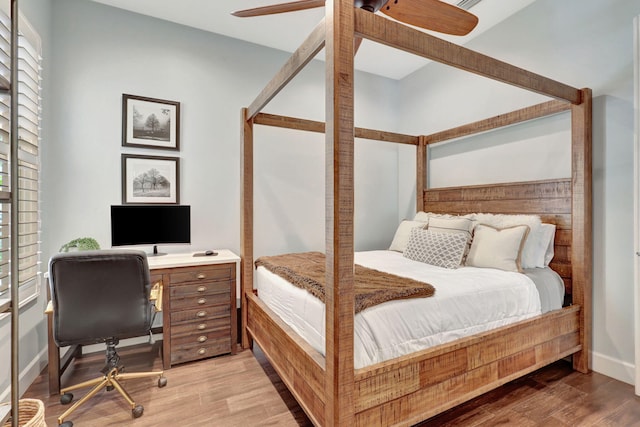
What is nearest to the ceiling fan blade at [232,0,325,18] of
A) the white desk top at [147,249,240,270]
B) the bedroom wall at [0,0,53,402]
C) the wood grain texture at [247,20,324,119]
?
the wood grain texture at [247,20,324,119]

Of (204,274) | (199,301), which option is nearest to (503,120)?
(204,274)

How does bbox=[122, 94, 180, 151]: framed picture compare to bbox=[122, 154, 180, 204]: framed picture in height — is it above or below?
above

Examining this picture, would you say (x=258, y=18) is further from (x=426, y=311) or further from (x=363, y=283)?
(x=426, y=311)

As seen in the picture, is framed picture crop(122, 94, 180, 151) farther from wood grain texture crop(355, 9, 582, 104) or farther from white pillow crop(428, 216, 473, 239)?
white pillow crop(428, 216, 473, 239)

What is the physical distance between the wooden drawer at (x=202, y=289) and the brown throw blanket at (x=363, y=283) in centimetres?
40

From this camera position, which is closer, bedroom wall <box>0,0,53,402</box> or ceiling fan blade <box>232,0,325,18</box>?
ceiling fan blade <box>232,0,325,18</box>

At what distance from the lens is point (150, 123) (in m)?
2.88

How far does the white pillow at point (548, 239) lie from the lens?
2.46 metres

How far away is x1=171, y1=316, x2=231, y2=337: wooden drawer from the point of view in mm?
2447

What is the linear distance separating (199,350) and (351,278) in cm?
180

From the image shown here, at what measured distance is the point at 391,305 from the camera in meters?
1.62

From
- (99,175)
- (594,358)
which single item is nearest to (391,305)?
(594,358)

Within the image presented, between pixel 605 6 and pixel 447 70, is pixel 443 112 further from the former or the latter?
pixel 605 6

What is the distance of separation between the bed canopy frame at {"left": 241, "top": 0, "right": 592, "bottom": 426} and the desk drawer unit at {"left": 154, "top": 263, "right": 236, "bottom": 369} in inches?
7.5
